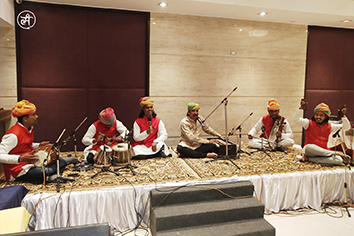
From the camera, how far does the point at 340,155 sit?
441cm

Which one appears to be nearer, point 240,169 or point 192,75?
point 240,169

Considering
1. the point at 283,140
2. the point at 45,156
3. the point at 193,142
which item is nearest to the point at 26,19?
the point at 45,156

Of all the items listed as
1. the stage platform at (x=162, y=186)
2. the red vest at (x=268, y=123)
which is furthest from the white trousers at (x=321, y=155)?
the red vest at (x=268, y=123)

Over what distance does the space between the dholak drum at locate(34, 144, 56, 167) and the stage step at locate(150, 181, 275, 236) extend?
1414 mm

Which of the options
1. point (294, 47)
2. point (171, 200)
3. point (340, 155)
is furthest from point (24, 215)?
point (294, 47)

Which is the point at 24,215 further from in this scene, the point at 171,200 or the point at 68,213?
the point at 171,200

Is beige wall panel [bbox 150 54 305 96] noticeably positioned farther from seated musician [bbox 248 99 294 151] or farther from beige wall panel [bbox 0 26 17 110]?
beige wall panel [bbox 0 26 17 110]

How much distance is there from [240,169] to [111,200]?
76.8 inches

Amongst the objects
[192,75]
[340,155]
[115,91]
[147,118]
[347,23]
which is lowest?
[340,155]

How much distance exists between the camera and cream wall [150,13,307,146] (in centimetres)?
575

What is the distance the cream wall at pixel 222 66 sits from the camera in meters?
5.75

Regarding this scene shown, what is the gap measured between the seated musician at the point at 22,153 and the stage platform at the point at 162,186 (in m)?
0.16

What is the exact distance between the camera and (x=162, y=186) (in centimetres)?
352

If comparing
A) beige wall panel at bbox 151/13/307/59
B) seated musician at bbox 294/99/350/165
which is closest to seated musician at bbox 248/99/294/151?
seated musician at bbox 294/99/350/165
